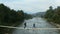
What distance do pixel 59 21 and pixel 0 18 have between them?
20836mm

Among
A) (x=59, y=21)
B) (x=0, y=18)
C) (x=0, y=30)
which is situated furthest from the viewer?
(x=59, y=21)

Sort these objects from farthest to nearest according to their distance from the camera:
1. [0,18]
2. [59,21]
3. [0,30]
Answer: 1. [59,21]
2. [0,18]
3. [0,30]

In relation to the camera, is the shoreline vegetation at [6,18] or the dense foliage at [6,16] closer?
the shoreline vegetation at [6,18]

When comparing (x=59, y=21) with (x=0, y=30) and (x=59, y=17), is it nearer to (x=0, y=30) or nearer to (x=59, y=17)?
(x=59, y=17)

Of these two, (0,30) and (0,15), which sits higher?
(0,15)

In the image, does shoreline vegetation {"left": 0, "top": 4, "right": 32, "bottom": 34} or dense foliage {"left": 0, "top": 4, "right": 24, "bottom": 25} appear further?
dense foliage {"left": 0, "top": 4, "right": 24, "bottom": 25}

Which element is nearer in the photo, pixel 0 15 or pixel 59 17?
pixel 0 15

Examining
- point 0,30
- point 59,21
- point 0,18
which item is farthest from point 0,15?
point 59,21

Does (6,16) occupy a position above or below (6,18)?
above

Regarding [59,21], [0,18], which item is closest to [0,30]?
[0,18]

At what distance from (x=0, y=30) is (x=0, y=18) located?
342 inches

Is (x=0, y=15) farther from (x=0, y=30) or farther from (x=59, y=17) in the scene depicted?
(x=59, y=17)

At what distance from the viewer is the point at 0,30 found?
2534 cm

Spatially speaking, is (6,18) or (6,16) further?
(6,18)
